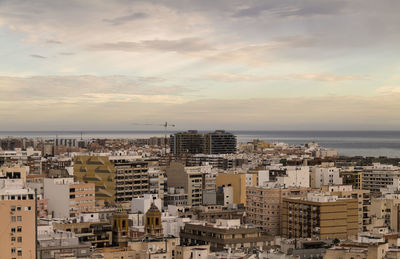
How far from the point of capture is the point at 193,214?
71688 millimetres

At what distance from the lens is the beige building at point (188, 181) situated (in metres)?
90.1

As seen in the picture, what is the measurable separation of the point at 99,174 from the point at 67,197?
1699cm

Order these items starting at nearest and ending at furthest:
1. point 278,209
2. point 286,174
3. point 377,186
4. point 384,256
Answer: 1. point 384,256
2. point 278,209
3. point 286,174
4. point 377,186

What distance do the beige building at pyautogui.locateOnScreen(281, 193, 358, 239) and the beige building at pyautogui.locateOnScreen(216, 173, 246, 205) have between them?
1698 centimetres

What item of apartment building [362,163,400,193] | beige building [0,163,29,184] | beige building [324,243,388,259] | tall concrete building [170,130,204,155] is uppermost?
tall concrete building [170,130,204,155]

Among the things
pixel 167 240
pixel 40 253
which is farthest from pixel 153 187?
pixel 40 253

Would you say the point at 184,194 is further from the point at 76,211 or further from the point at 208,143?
the point at 208,143

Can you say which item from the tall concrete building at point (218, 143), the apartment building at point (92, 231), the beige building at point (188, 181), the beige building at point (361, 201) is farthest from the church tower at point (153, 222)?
the tall concrete building at point (218, 143)

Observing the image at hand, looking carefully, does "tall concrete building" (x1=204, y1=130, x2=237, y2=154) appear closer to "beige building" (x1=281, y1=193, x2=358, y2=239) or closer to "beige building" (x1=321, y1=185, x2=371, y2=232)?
"beige building" (x1=321, y1=185, x2=371, y2=232)

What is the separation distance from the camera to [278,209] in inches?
2749

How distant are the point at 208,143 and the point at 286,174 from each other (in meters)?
95.8

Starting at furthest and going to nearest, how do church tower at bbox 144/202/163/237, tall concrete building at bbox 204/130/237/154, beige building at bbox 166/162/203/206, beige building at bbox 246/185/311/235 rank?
1. tall concrete building at bbox 204/130/237/154
2. beige building at bbox 166/162/203/206
3. beige building at bbox 246/185/311/235
4. church tower at bbox 144/202/163/237

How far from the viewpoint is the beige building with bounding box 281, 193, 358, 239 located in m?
62.5

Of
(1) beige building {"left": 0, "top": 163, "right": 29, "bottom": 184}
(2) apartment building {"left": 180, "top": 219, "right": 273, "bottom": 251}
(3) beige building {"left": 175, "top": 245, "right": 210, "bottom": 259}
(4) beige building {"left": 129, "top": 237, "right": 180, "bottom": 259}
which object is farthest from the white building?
(3) beige building {"left": 175, "top": 245, "right": 210, "bottom": 259}
